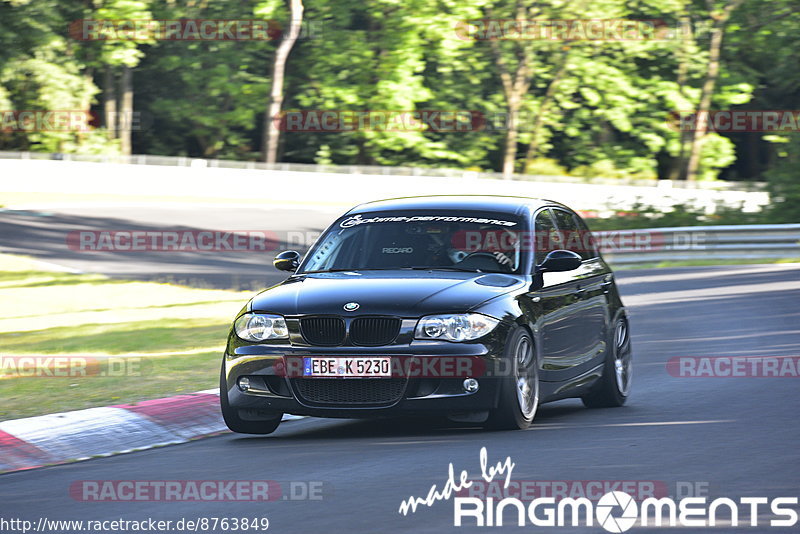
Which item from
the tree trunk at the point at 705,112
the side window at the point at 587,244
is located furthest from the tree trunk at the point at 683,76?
the side window at the point at 587,244

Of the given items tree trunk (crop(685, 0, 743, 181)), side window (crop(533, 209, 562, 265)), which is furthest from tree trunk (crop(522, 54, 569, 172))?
side window (crop(533, 209, 562, 265))

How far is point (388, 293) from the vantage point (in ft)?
28.6

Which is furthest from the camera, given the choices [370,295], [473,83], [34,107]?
[473,83]

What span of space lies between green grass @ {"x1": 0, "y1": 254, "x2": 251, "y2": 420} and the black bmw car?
2404 mm

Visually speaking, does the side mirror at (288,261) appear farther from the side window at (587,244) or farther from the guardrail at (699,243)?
the guardrail at (699,243)

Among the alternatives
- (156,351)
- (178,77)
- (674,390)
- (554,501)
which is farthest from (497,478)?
(178,77)

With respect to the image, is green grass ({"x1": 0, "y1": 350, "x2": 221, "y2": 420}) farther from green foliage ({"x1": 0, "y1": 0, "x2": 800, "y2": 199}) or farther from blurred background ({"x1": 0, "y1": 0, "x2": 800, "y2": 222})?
green foliage ({"x1": 0, "y1": 0, "x2": 800, "y2": 199})

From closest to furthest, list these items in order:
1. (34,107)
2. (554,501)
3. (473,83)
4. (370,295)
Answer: (554,501) < (370,295) < (34,107) < (473,83)

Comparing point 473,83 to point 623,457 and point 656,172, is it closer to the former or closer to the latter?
point 656,172

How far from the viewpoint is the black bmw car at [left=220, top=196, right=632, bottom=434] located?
852 cm

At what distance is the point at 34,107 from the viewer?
5053 cm

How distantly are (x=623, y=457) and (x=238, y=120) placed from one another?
4661 cm

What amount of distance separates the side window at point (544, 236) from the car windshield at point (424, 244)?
0.20 meters

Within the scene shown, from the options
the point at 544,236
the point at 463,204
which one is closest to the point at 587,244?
the point at 544,236
